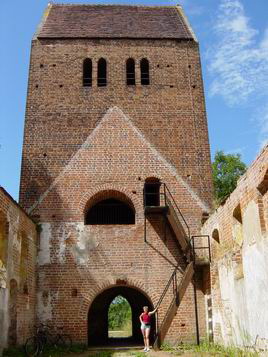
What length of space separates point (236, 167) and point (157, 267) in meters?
16.5

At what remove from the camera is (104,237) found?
14.6 meters

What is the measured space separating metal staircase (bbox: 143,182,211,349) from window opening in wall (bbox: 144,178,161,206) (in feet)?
0.12

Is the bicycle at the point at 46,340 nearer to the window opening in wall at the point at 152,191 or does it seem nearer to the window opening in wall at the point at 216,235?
the window opening in wall at the point at 152,191

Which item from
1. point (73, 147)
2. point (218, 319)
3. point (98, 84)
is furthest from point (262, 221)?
point (98, 84)

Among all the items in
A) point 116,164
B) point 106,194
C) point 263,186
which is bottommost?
point 263,186

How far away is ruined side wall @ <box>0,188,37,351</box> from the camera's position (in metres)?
11.1

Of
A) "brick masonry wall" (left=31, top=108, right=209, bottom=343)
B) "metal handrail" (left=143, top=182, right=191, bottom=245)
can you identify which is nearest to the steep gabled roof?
"brick masonry wall" (left=31, top=108, right=209, bottom=343)

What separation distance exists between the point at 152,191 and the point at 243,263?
6.06 m

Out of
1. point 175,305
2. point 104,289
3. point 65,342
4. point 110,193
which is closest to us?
point 65,342

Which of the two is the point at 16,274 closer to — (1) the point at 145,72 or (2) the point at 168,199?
(2) the point at 168,199

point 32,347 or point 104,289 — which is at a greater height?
point 104,289

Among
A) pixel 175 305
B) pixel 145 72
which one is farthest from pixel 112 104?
pixel 175 305

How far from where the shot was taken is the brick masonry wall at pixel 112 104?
52.1 ft

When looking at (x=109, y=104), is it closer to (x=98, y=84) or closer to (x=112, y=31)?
(x=98, y=84)
